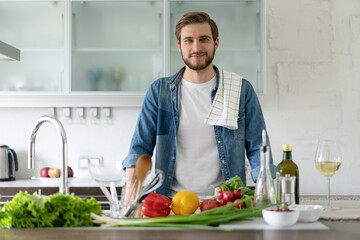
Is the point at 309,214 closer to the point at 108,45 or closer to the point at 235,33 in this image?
the point at 235,33

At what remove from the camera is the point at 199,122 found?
2578 millimetres

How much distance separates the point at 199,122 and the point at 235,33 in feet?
5.13

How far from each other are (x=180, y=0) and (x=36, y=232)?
105 inches

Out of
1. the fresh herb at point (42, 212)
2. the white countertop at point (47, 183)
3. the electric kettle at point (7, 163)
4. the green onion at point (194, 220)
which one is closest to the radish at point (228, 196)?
the green onion at point (194, 220)

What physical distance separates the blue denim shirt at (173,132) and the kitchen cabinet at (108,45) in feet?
4.27

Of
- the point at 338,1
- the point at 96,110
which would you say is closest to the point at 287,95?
the point at 338,1

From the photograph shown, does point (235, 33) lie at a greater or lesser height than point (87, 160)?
greater

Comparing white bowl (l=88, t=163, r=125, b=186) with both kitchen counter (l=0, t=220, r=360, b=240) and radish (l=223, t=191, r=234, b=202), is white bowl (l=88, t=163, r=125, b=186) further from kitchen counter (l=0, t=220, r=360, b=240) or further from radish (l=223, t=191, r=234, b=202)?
radish (l=223, t=191, r=234, b=202)

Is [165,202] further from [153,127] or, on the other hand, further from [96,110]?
[96,110]

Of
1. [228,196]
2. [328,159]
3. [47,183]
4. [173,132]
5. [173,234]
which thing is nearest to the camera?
[173,234]

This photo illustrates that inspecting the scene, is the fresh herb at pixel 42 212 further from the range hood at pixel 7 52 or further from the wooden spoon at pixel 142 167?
the range hood at pixel 7 52

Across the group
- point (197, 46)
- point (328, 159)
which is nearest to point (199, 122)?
point (197, 46)

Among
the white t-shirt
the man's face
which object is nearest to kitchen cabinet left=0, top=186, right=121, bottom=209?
the white t-shirt

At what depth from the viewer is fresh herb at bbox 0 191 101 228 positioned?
1.63m
